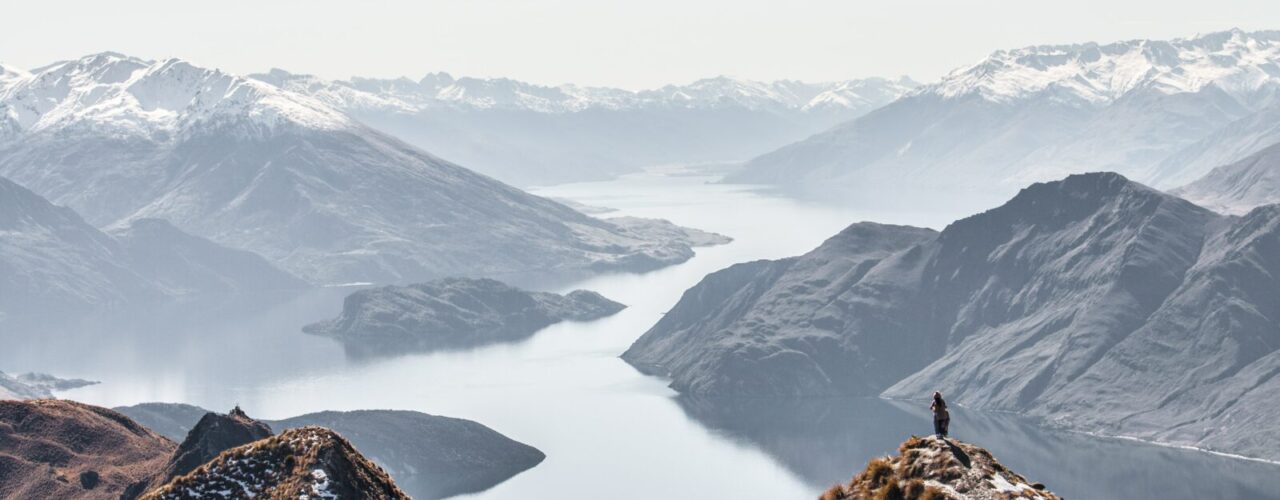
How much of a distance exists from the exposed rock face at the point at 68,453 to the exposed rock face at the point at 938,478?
4043 inches

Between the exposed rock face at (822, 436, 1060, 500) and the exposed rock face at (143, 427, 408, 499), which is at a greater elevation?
the exposed rock face at (822, 436, 1060, 500)

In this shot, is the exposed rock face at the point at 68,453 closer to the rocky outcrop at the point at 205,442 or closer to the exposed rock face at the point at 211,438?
the rocky outcrop at the point at 205,442

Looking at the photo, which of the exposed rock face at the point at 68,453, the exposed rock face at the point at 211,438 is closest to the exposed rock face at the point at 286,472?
the exposed rock face at the point at 211,438

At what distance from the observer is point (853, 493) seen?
53.5 meters

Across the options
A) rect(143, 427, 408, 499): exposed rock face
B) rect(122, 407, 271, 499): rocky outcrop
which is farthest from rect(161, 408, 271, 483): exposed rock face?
rect(143, 427, 408, 499): exposed rock face

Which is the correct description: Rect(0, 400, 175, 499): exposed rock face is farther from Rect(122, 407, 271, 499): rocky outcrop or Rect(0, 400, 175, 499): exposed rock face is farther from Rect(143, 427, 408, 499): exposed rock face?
Rect(143, 427, 408, 499): exposed rock face

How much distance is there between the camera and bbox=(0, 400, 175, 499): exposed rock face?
14512 cm

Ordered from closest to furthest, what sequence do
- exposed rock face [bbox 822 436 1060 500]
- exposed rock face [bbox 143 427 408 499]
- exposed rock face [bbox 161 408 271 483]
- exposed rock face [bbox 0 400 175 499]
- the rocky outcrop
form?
exposed rock face [bbox 822 436 1060 500], exposed rock face [bbox 143 427 408 499], exposed rock face [bbox 0 400 175 499], the rocky outcrop, exposed rock face [bbox 161 408 271 483]

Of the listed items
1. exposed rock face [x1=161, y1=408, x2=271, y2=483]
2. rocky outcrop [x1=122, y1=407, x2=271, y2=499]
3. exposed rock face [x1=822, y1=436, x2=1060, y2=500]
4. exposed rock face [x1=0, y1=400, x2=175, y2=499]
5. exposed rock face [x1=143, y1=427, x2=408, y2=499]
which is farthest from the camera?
exposed rock face [x1=161, y1=408, x2=271, y2=483]

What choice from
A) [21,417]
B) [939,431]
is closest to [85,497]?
[21,417]

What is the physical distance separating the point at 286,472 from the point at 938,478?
86.1 feet

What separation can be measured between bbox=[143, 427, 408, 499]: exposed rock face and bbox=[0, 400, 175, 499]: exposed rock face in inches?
3117

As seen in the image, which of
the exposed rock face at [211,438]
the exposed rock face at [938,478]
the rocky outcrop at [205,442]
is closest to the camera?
the exposed rock face at [938,478]

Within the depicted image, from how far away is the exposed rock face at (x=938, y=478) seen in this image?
2012 inches
